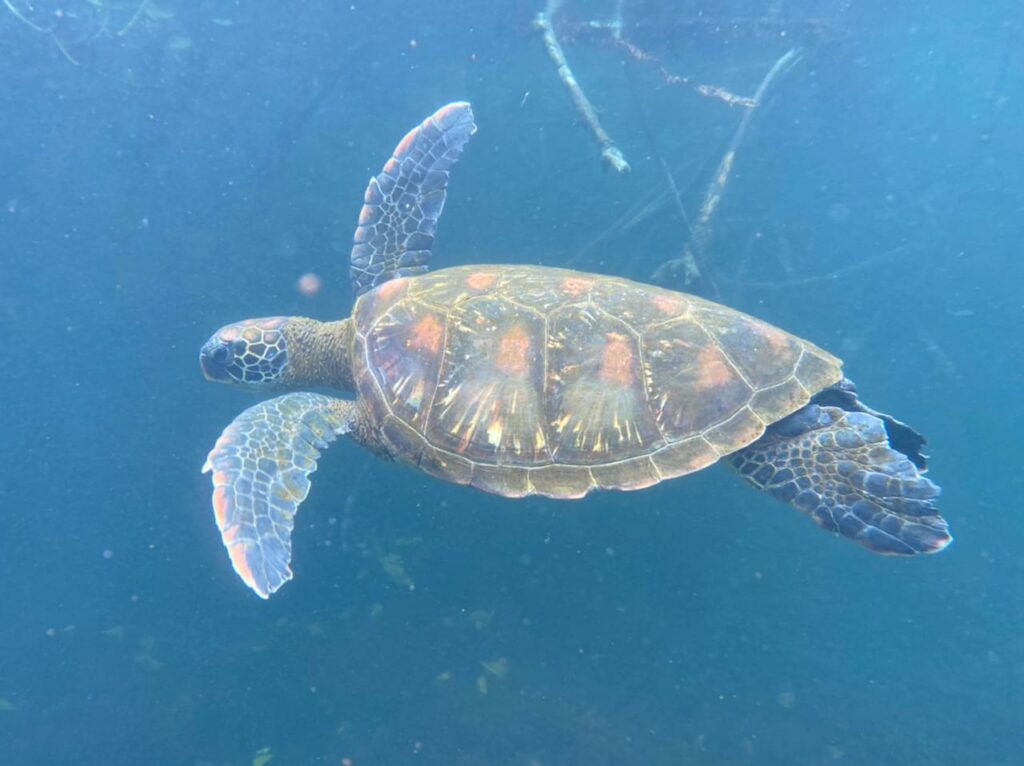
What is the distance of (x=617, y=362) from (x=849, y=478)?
142cm

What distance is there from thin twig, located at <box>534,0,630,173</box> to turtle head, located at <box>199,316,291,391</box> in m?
3.46

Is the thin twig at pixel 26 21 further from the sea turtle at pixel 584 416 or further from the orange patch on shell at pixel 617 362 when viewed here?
the orange patch on shell at pixel 617 362

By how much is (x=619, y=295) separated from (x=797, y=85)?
7.01 meters

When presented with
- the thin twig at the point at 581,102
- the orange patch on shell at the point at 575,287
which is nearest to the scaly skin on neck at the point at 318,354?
the orange patch on shell at the point at 575,287

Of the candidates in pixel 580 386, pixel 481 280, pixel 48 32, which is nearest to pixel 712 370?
pixel 580 386

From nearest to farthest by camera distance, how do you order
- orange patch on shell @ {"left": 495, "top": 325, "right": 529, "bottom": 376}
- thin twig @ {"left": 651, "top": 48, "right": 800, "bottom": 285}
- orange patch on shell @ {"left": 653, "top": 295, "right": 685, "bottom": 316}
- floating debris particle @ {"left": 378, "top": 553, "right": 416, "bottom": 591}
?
orange patch on shell @ {"left": 495, "top": 325, "right": 529, "bottom": 376} → orange patch on shell @ {"left": 653, "top": 295, "right": 685, "bottom": 316} → floating debris particle @ {"left": 378, "top": 553, "right": 416, "bottom": 591} → thin twig @ {"left": 651, "top": 48, "right": 800, "bottom": 285}

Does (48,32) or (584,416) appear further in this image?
(48,32)

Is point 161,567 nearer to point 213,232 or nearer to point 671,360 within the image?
point 213,232

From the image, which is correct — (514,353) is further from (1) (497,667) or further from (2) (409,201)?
(1) (497,667)

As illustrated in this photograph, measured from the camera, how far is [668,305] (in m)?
3.29

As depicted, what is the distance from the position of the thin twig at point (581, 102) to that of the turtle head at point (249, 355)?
3.46 meters

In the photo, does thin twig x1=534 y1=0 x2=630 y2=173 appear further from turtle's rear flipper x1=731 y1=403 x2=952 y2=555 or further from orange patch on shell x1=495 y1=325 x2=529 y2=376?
turtle's rear flipper x1=731 y1=403 x2=952 y2=555

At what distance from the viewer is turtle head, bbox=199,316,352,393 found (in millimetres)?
4262

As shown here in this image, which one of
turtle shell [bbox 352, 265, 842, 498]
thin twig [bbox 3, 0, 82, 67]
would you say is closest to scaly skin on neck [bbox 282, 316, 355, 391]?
turtle shell [bbox 352, 265, 842, 498]
